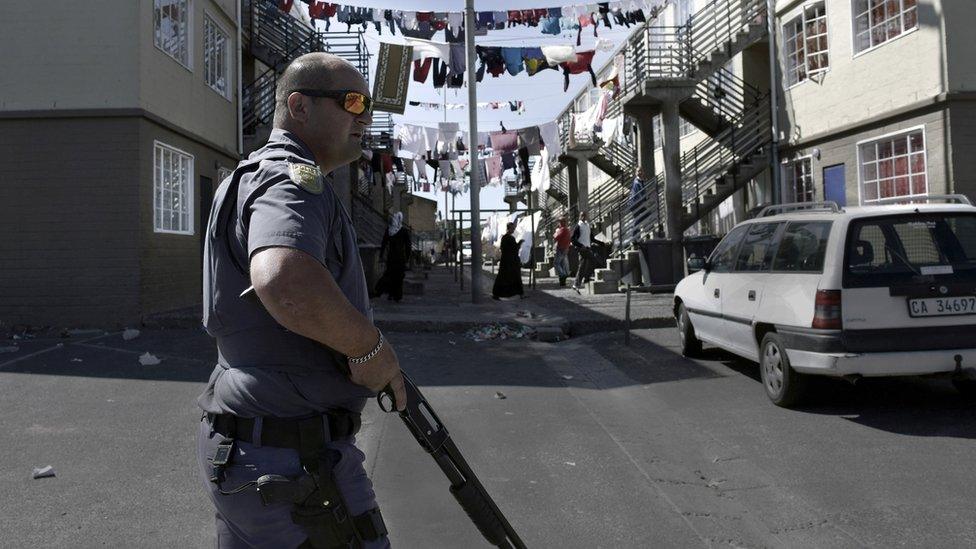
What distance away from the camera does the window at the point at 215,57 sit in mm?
15289

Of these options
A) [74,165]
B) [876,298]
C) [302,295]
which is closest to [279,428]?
[302,295]

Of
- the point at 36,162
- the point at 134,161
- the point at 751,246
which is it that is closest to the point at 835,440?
the point at 751,246

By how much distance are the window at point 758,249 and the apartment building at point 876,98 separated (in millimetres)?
6462

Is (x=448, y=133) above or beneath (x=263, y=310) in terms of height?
above

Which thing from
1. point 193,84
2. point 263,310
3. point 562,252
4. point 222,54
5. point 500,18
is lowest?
point 263,310

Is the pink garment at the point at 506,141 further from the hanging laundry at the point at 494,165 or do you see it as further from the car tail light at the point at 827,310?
the car tail light at the point at 827,310

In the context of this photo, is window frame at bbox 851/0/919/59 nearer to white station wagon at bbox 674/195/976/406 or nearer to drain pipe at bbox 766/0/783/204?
drain pipe at bbox 766/0/783/204

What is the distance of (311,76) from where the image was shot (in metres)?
1.98

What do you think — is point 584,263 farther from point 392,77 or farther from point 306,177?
point 306,177

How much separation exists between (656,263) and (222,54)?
10110mm

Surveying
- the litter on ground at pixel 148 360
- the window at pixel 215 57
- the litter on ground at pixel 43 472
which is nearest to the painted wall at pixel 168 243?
the window at pixel 215 57

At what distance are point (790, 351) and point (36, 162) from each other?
10647 mm

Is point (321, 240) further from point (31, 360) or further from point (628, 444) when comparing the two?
point (31, 360)

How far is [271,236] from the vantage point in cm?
165
